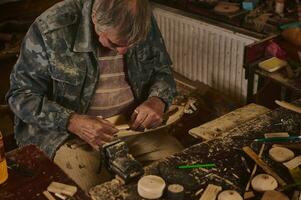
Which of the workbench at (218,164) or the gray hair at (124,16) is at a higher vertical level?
the gray hair at (124,16)

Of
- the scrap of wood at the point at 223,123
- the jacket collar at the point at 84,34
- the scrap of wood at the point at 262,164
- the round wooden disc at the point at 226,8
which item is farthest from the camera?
the round wooden disc at the point at 226,8

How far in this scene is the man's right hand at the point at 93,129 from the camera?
2094mm

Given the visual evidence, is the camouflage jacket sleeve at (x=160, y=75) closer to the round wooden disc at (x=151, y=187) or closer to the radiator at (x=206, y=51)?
the round wooden disc at (x=151, y=187)

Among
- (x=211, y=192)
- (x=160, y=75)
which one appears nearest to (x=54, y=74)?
(x=160, y=75)

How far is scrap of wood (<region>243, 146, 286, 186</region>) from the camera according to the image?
175 cm

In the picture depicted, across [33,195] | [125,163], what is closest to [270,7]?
[125,163]

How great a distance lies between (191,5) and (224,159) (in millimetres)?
2307

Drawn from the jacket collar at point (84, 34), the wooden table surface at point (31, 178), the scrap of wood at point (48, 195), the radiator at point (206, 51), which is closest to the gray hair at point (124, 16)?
the jacket collar at point (84, 34)

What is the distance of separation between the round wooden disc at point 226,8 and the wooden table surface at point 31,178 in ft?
7.28

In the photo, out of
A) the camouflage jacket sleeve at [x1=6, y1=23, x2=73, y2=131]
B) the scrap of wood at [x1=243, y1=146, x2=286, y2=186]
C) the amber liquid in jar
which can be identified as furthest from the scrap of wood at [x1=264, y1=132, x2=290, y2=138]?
the amber liquid in jar

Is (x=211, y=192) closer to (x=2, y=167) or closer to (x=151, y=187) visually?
(x=151, y=187)

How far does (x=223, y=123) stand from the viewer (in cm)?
253

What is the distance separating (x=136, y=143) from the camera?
2.48 m

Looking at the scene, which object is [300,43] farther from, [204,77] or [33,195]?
[33,195]
